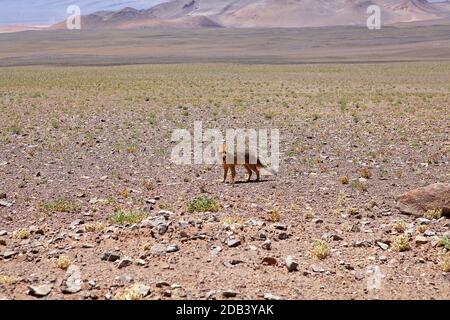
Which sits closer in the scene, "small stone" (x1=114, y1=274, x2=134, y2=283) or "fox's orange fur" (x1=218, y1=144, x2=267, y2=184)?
"small stone" (x1=114, y1=274, x2=134, y2=283)

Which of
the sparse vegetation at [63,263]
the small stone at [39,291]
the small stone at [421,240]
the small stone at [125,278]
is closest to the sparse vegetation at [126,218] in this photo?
the sparse vegetation at [63,263]

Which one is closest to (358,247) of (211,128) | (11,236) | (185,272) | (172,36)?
(185,272)

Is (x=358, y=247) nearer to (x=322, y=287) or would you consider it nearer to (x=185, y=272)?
(x=322, y=287)

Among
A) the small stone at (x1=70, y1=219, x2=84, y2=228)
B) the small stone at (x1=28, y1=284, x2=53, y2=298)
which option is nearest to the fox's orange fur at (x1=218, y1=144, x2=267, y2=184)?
the small stone at (x1=70, y1=219, x2=84, y2=228)

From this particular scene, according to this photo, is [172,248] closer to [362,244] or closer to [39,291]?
[39,291]

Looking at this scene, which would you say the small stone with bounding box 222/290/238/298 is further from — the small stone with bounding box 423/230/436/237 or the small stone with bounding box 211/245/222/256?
the small stone with bounding box 423/230/436/237

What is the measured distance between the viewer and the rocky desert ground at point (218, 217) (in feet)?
18.9

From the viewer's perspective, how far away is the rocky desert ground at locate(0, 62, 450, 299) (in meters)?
5.75

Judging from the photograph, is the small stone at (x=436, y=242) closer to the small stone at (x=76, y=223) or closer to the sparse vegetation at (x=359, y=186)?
the sparse vegetation at (x=359, y=186)

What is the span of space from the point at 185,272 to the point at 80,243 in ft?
5.16

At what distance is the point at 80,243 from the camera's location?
273 inches

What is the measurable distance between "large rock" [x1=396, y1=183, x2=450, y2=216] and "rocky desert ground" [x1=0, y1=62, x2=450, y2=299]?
0.40 ft
